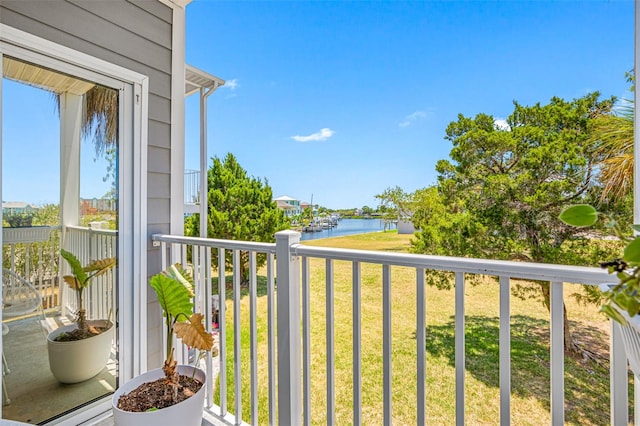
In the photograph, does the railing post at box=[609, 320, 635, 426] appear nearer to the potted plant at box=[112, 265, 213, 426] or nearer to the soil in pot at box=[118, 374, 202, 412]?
the potted plant at box=[112, 265, 213, 426]

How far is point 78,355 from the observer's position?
1805 millimetres

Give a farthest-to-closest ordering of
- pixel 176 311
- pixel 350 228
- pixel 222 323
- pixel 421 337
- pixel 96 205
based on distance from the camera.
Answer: pixel 350 228 < pixel 96 205 < pixel 222 323 < pixel 176 311 < pixel 421 337

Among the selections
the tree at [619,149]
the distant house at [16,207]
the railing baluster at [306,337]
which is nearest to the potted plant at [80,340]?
the distant house at [16,207]

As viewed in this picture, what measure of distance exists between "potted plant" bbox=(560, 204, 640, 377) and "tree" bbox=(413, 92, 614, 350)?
3.11 metres

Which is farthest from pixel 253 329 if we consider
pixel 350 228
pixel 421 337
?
pixel 350 228

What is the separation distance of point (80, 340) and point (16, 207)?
2.71 ft

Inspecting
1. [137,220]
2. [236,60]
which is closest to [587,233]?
[137,220]

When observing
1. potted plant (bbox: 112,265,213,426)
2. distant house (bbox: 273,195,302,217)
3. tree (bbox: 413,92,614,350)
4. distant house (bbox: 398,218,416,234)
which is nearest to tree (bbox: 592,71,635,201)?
tree (bbox: 413,92,614,350)

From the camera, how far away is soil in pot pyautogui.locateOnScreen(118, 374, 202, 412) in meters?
1.40

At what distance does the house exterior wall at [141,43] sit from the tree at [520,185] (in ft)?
10.6

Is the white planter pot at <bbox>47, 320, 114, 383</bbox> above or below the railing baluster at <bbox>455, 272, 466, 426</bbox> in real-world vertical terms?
below

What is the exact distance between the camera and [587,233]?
10.7 ft

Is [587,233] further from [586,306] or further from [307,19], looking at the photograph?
[307,19]

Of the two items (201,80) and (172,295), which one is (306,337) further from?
(201,80)
